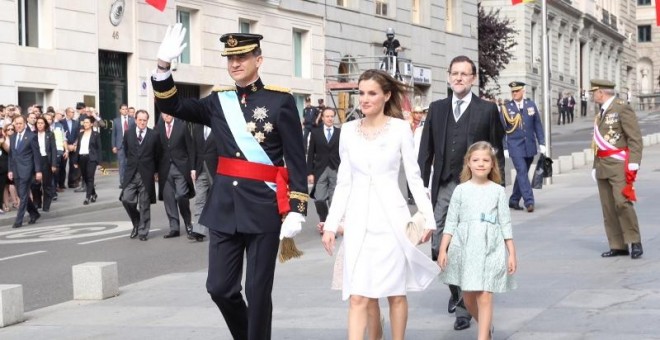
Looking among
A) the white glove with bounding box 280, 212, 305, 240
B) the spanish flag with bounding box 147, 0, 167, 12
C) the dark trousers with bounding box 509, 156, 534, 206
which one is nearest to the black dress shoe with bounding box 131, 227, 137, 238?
the dark trousers with bounding box 509, 156, 534, 206

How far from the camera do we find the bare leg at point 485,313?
747 cm

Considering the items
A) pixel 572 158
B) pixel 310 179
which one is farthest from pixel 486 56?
pixel 310 179

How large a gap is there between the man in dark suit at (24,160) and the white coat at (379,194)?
1306 cm

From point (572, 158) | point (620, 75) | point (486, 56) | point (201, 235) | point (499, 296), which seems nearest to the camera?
point (499, 296)

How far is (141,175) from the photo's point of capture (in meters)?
16.5

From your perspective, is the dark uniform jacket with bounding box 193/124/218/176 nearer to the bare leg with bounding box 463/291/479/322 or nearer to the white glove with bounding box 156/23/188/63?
the bare leg with bounding box 463/291/479/322

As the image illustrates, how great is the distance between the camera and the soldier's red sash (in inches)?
279

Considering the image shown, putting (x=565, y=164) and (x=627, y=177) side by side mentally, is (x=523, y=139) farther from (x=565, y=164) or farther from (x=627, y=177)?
(x=565, y=164)

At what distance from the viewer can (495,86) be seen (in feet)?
199

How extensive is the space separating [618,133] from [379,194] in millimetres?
5576

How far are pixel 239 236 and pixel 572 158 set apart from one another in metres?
23.0

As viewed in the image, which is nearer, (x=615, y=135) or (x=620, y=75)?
(x=615, y=135)

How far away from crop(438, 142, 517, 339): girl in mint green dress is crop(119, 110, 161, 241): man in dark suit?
30.1 feet

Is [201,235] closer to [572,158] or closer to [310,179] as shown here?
[310,179]
